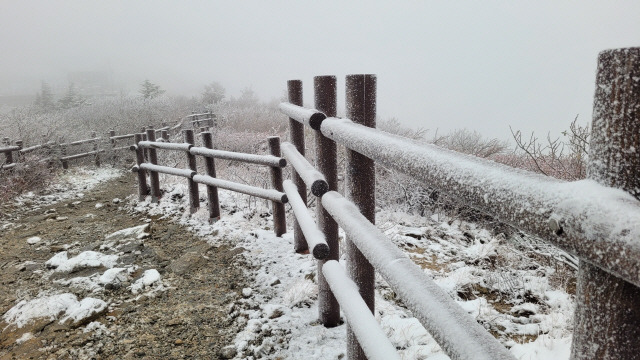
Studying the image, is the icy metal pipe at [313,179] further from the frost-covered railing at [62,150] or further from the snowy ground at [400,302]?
the frost-covered railing at [62,150]

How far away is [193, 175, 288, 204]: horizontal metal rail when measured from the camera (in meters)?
4.74

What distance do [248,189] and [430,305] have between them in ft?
13.8

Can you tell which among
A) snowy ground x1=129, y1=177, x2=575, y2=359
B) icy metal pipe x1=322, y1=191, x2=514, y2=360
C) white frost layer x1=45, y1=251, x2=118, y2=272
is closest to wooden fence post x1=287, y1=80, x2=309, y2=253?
snowy ground x1=129, y1=177, x2=575, y2=359

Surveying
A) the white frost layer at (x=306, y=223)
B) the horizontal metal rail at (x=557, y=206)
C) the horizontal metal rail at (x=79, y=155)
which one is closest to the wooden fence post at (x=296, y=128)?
the white frost layer at (x=306, y=223)

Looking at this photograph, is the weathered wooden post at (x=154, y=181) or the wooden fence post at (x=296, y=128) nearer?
the wooden fence post at (x=296, y=128)

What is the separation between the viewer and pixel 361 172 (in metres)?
2.09

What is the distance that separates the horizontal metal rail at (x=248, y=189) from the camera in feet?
15.5

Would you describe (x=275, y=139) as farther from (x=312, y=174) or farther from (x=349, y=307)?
(x=349, y=307)

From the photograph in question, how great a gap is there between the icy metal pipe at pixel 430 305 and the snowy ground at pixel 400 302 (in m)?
1.35

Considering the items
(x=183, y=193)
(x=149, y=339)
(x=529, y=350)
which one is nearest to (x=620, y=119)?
(x=529, y=350)

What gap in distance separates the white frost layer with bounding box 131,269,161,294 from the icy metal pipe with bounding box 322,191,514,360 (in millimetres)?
3061

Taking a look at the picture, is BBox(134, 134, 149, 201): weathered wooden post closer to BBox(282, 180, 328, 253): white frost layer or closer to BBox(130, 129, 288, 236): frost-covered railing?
BBox(130, 129, 288, 236): frost-covered railing

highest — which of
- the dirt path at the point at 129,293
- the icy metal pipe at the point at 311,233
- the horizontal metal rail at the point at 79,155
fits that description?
the icy metal pipe at the point at 311,233

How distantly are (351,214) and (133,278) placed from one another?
3.30m
